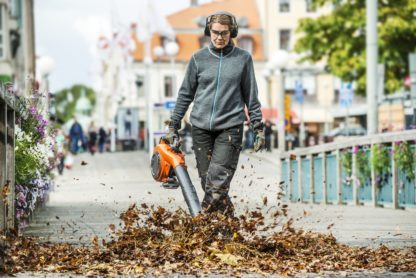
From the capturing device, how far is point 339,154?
66.1 ft

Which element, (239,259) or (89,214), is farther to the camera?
(89,214)

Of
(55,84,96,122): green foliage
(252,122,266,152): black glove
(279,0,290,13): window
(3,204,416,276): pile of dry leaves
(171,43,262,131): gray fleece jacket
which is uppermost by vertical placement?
(279,0,290,13): window

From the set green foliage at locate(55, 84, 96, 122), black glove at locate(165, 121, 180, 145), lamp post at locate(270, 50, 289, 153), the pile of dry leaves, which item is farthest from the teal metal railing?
green foliage at locate(55, 84, 96, 122)

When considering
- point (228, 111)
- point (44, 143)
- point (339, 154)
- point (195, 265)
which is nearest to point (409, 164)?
point (339, 154)

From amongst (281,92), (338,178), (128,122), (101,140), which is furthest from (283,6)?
(338,178)

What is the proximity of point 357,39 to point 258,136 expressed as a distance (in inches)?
1612

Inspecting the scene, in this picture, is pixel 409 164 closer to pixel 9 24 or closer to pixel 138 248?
pixel 138 248

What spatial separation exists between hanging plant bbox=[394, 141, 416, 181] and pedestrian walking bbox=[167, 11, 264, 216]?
8262 mm

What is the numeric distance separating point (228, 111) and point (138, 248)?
4.01 feet

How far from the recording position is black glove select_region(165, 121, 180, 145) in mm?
9367

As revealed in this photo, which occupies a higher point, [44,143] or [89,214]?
[44,143]

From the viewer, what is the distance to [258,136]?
30.6 ft

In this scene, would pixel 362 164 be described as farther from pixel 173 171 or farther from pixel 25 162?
pixel 173 171

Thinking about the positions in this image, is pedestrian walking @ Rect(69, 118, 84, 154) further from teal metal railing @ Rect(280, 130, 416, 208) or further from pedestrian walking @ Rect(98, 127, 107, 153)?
teal metal railing @ Rect(280, 130, 416, 208)
